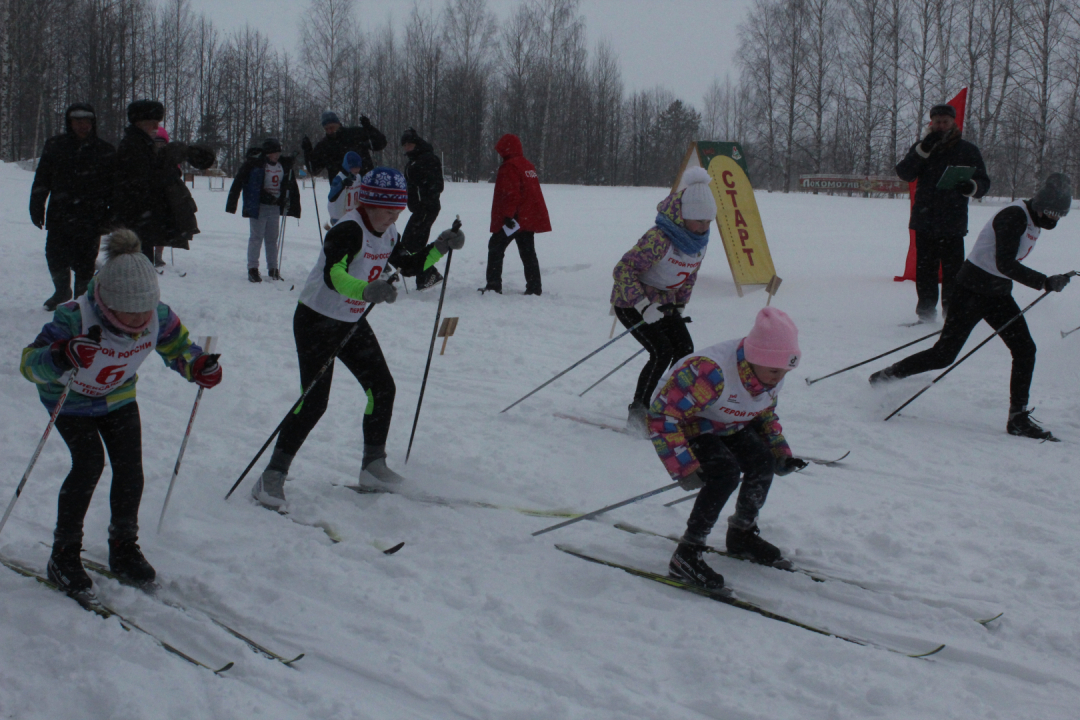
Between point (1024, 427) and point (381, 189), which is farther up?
point (381, 189)

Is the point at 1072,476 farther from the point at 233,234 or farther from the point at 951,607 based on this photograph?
the point at 233,234

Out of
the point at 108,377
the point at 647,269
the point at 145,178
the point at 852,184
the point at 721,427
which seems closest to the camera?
the point at 108,377

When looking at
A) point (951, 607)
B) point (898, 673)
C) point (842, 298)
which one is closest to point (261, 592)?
point (898, 673)

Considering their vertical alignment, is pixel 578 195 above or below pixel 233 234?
above

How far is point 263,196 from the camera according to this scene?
889 centimetres

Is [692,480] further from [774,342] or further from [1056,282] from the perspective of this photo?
[1056,282]

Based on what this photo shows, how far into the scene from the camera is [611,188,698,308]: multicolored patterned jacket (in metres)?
4.71

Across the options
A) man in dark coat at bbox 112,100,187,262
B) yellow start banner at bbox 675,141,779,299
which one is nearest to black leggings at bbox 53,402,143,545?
man in dark coat at bbox 112,100,187,262

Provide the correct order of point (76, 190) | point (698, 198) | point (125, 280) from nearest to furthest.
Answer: point (125, 280)
point (698, 198)
point (76, 190)

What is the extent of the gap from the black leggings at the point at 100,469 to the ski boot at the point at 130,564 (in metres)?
0.03

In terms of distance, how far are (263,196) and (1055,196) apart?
25.1ft

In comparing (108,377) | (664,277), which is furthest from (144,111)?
(664,277)

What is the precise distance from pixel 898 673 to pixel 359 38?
43.1 m

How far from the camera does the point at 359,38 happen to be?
40.3 meters
